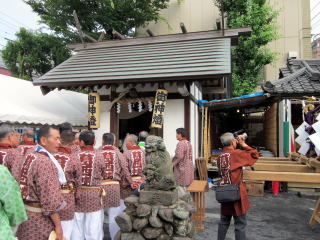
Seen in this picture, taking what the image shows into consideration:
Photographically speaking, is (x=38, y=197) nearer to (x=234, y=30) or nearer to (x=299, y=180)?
(x=299, y=180)

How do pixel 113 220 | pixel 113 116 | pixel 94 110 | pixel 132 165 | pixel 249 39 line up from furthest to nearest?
1. pixel 249 39
2. pixel 113 116
3. pixel 94 110
4. pixel 132 165
5. pixel 113 220

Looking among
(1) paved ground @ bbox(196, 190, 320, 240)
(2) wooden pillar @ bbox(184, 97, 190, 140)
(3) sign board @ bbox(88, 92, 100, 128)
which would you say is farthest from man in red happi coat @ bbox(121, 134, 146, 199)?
(3) sign board @ bbox(88, 92, 100, 128)

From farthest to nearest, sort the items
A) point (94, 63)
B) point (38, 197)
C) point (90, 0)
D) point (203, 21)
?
point (203, 21)
point (90, 0)
point (94, 63)
point (38, 197)

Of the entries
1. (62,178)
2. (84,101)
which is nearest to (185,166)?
(62,178)

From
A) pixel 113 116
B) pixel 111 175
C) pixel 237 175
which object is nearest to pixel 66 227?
pixel 111 175

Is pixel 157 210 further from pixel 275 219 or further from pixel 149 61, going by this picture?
pixel 149 61

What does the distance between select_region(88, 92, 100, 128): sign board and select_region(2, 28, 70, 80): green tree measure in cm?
856

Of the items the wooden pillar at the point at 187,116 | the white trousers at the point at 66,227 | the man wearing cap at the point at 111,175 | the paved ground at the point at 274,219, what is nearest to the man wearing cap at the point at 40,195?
the white trousers at the point at 66,227

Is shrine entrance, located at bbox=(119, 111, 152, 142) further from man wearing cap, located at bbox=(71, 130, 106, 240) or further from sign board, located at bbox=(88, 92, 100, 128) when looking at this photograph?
man wearing cap, located at bbox=(71, 130, 106, 240)

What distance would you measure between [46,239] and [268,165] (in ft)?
12.9

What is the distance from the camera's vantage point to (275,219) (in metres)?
6.17

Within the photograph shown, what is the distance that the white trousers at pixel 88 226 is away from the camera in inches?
171

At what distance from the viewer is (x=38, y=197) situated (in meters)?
2.63

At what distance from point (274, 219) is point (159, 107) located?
13.6 ft
